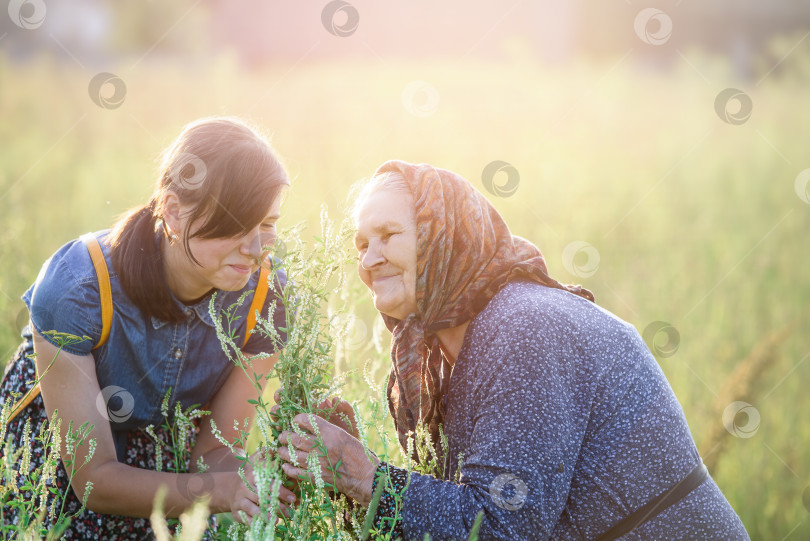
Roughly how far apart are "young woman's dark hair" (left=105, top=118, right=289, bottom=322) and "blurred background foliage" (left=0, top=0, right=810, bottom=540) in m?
0.20

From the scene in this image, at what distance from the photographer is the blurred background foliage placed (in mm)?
3900

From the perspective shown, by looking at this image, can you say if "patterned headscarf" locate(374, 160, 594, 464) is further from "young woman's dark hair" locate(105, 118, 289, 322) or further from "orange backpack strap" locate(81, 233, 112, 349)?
"orange backpack strap" locate(81, 233, 112, 349)

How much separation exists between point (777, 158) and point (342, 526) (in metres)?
7.15

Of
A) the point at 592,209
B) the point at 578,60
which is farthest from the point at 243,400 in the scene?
the point at 578,60

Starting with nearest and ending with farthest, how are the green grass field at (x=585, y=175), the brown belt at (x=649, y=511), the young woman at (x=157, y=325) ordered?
the brown belt at (x=649, y=511) < the young woman at (x=157, y=325) < the green grass field at (x=585, y=175)

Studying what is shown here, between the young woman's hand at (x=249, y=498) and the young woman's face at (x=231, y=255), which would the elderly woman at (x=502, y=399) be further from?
the young woman's face at (x=231, y=255)

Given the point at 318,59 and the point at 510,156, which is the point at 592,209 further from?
the point at 318,59

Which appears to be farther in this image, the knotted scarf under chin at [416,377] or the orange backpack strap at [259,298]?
the orange backpack strap at [259,298]

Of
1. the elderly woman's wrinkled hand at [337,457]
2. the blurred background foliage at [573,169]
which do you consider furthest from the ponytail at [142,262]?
the elderly woman's wrinkled hand at [337,457]

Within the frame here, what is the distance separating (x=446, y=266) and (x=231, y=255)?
71 centimetres

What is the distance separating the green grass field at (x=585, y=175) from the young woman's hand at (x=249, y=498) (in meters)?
0.60

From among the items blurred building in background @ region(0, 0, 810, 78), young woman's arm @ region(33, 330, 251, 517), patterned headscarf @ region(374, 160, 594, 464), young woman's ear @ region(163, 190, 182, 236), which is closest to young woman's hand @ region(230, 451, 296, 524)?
young woman's arm @ region(33, 330, 251, 517)

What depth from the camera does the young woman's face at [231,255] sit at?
2326 mm

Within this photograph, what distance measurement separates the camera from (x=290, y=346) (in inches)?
75.8
